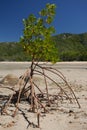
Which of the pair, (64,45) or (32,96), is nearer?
(32,96)

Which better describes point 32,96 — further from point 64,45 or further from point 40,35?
point 64,45

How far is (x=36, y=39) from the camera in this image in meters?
11.8

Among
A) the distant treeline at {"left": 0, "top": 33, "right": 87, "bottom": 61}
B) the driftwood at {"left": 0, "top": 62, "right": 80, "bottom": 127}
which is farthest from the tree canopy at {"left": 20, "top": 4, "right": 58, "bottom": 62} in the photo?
the distant treeline at {"left": 0, "top": 33, "right": 87, "bottom": 61}

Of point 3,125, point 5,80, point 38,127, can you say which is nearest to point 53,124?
point 38,127

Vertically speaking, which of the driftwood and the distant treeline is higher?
the distant treeline

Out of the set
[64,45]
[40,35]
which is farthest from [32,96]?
[64,45]

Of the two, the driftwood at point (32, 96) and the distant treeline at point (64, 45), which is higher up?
the distant treeline at point (64, 45)

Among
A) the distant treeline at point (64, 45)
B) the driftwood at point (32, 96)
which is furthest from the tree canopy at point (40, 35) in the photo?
the distant treeline at point (64, 45)

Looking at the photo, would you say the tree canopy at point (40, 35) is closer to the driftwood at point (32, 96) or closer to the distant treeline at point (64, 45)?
the driftwood at point (32, 96)

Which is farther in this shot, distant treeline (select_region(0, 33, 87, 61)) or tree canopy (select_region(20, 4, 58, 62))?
distant treeline (select_region(0, 33, 87, 61))

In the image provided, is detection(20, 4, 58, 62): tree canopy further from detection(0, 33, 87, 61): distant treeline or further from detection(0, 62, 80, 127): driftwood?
detection(0, 33, 87, 61): distant treeline

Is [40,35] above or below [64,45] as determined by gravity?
below

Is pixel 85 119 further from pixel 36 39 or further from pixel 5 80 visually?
pixel 5 80

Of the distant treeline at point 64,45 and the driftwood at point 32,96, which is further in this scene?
the distant treeline at point 64,45
